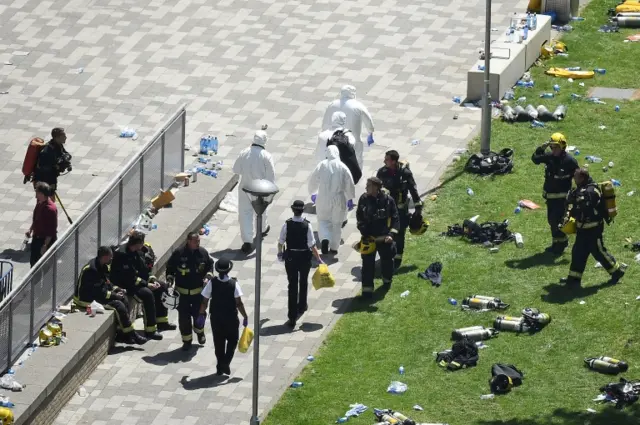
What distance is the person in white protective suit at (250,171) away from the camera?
86.7ft

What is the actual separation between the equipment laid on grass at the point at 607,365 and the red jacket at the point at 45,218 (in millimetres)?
7312

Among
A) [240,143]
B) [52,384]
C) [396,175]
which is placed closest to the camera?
[52,384]

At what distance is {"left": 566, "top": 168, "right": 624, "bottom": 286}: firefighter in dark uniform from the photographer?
80.7 feet

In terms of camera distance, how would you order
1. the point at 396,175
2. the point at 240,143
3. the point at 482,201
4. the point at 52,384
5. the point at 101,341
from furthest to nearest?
the point at 240,143, the point at 482,201, the point at 396,175, the point at 101,341, the point at 52,384

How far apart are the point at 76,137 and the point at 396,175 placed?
7.05 metres

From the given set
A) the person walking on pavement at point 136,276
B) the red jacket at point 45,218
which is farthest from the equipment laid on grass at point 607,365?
the red jacket at point 45,218

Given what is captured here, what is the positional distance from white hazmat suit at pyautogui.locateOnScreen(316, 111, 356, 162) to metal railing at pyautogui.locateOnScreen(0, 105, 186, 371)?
209 cm

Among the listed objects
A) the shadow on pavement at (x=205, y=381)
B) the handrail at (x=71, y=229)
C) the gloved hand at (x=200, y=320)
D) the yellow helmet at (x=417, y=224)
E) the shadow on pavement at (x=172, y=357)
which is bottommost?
the shadow on pavement at (x=205, y=381)

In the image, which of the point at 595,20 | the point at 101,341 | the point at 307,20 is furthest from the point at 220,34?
the point at 101,341

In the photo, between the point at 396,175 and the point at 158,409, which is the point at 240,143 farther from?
the point at 158,409

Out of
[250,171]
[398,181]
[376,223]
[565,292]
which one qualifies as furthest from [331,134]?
[565,292]

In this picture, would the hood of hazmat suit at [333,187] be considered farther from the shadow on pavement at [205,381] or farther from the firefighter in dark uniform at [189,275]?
the shadow on pavement at [205,381]

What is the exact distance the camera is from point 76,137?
Answer: 30547 mm

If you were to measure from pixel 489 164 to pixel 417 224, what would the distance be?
373cm
